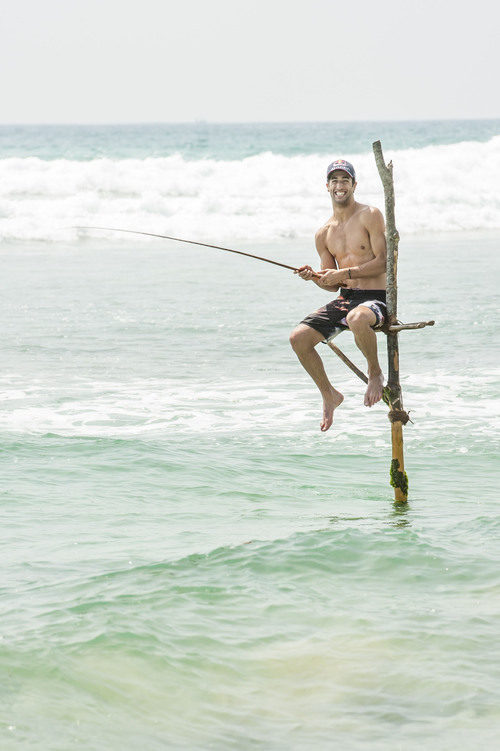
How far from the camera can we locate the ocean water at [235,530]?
15.8 feet

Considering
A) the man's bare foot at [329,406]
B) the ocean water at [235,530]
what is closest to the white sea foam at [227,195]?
the ocean water at [235,530]

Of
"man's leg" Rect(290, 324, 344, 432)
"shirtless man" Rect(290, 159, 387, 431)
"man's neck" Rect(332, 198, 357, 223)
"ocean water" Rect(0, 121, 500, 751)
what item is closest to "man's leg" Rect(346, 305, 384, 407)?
"shirtless man" Rect(290, 159, 387, 431)

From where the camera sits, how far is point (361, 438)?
9.68m

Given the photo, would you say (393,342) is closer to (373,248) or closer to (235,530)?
(373,248)

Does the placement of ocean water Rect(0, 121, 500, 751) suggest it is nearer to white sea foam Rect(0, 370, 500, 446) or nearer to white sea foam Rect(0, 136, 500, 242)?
white sea foam Rect(0, 370, 500, 446)

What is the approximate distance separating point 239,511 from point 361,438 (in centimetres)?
224

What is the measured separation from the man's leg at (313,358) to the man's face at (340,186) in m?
0.83

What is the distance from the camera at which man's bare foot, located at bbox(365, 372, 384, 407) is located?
23.5 ft

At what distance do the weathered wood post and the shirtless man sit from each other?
9 cm

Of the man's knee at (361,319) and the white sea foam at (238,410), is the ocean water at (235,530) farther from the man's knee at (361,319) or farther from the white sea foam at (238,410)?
the man's knee at (361,319)

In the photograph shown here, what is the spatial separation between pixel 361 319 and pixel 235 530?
5.21 feet

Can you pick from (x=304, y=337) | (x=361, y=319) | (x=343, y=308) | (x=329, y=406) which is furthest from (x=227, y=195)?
(x=361, y=319)

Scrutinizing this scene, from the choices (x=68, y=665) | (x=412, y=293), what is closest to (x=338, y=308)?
(x=68, y=665)

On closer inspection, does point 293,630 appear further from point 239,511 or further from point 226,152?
point 226,152
